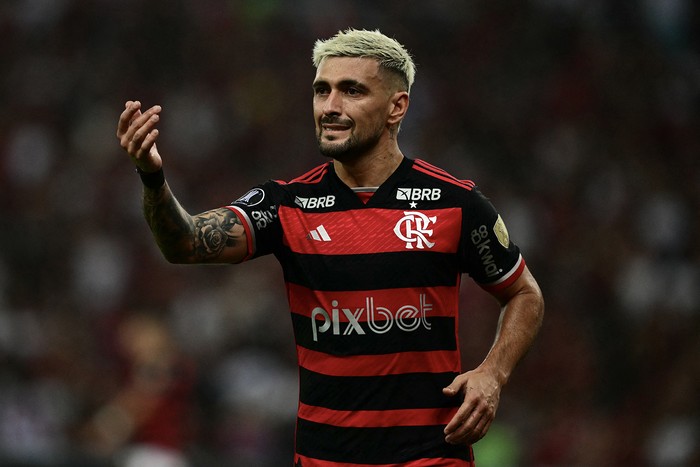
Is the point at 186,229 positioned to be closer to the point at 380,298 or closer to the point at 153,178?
the point at 153,178

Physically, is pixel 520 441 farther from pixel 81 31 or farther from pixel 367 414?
pixel 81 31

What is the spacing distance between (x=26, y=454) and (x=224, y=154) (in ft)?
16.3

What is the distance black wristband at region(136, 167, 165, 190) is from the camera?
429 cm

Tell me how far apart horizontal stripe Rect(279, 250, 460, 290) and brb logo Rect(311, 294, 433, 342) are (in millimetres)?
67

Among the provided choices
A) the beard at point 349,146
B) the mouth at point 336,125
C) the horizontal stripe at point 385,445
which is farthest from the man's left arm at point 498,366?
the mouth at point 336,125

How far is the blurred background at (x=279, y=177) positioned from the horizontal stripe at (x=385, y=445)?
4.99 meters

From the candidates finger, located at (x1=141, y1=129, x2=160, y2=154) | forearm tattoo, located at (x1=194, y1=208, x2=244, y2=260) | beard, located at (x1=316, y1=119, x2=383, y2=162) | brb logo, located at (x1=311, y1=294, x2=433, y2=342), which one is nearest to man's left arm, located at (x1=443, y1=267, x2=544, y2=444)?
brb logo, located at (x1=311, y1=294, x2=433, y2=342)

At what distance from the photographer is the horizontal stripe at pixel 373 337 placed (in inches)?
178

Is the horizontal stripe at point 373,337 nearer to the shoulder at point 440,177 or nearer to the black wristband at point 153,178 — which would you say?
the shoulder at point 440,177

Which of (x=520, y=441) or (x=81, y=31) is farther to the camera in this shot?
(x=81, y=31)

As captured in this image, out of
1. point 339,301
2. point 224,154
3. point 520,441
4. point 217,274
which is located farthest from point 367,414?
point 224,154

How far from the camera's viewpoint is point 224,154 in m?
14.0

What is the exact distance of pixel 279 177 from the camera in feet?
44.3

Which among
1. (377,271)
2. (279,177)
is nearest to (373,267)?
(377,271)
